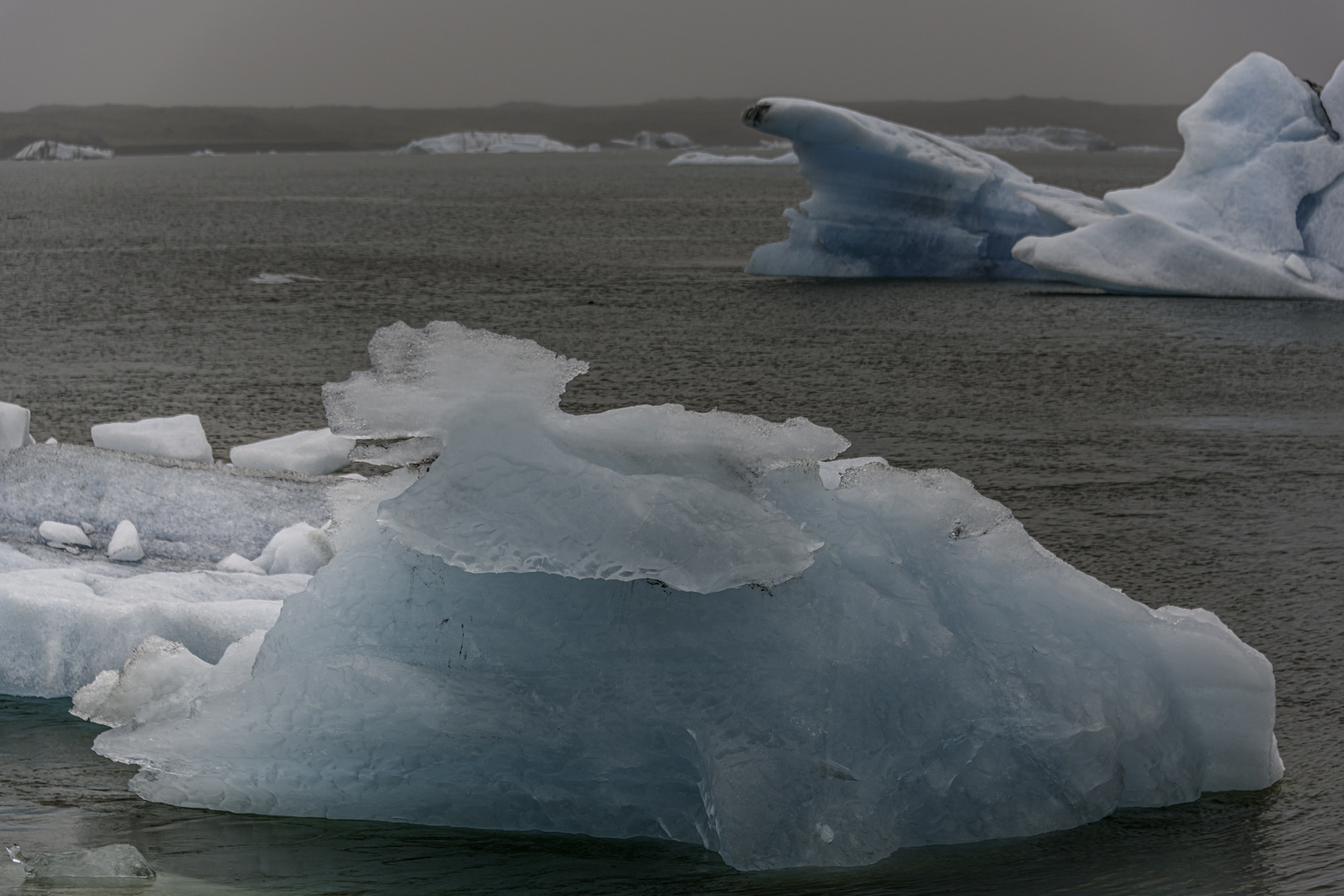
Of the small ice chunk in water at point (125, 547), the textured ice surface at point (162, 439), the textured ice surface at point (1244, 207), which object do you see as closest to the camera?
the small ice chunk in water at point (125, 547)

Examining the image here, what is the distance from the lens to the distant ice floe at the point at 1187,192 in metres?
19.8

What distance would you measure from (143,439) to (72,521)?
1.93 meters

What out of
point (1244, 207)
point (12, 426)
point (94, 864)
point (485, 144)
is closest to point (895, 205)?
point (1244, 207)

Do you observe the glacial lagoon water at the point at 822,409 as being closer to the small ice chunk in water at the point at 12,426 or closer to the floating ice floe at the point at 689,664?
the floating ice floe at the point at 689,664

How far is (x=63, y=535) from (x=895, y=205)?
16.3m

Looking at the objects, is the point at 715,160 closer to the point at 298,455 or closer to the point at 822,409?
the point at 822,409

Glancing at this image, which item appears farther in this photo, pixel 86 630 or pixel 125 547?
pixel 125 547

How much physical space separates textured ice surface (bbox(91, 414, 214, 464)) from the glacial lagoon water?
3.49ft

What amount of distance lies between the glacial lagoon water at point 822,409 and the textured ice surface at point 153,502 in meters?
1.90

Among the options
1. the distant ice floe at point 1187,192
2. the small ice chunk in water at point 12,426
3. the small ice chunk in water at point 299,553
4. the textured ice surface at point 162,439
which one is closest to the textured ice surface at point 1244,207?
the distant ice floe at point 1187,192

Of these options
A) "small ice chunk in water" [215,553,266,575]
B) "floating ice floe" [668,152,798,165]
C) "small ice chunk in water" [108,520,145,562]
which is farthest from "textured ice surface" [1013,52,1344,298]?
"floating ice floe" [668,152,798,165]

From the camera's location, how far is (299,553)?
24.2 feet

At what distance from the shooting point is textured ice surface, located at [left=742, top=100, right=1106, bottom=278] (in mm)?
20453

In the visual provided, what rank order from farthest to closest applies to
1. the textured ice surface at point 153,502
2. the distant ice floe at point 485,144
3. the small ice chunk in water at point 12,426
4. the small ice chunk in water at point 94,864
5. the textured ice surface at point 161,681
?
the distant ice floe at point 485,144 → the small ice chunk in water at point 12,426 → the textured ice surface at point 153,502 → the textured ice surface at point 161,681 → the small ice chunk in water at point 94,864
